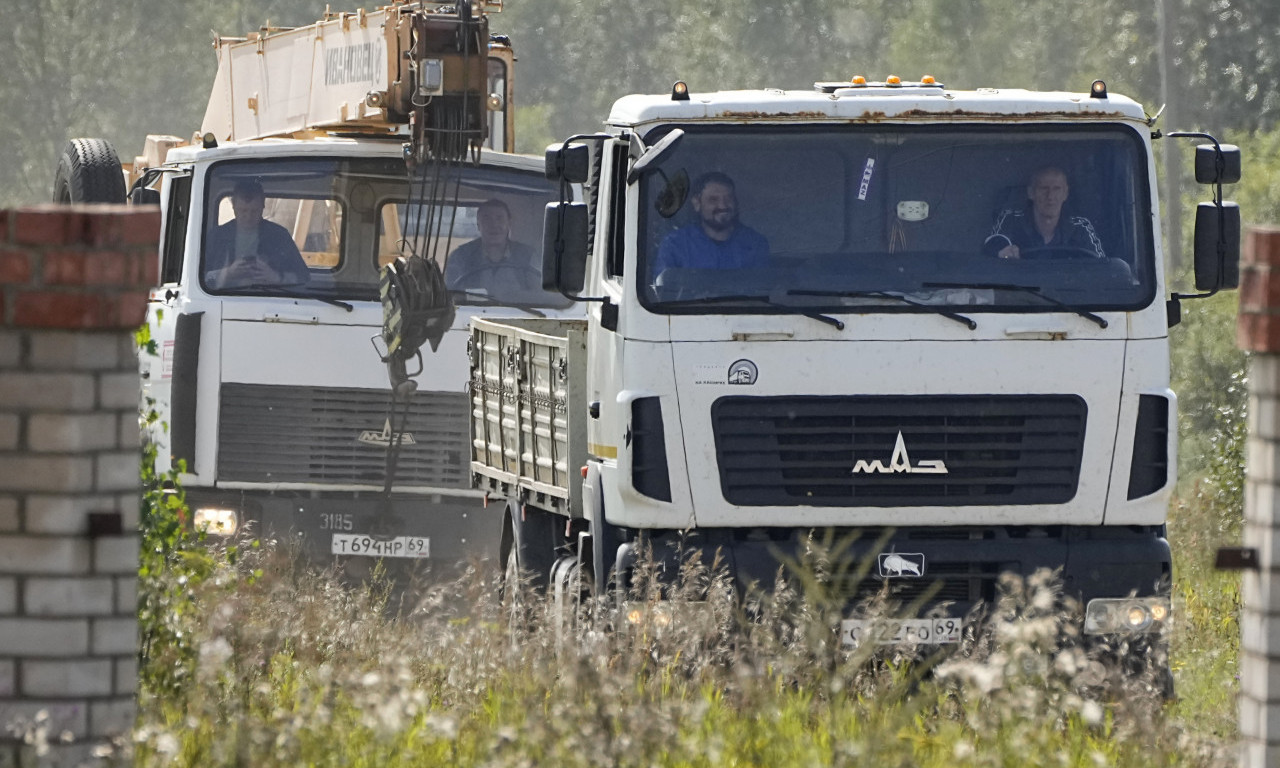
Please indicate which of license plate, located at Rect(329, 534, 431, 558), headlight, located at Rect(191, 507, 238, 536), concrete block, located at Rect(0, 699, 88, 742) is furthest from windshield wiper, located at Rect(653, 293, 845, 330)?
headlight, located at Rect(191, 507, 238, 536)

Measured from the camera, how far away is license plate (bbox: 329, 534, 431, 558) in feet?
40.4

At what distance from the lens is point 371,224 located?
12664 millimetres

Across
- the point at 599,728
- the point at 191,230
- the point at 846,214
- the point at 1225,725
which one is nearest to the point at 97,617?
the point at 599,728

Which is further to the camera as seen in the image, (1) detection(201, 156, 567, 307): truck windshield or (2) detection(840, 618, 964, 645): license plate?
(1) detection(201, 156, 567, 307): truck windshield

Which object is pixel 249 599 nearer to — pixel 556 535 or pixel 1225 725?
pixel 556 535

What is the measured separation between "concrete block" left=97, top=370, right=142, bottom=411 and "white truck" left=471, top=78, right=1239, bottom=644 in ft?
9.26

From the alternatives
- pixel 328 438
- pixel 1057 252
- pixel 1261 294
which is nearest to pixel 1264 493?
pixel 1261 294

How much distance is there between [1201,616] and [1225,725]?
3218mm

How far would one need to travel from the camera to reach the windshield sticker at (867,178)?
857 centimetres

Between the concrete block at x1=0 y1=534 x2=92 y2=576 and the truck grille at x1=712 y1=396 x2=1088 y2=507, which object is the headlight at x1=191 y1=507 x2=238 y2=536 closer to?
the truck grille at x1=712 y1=396 x2=1088 y2=507

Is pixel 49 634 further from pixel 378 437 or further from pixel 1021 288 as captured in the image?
pixel 378 437

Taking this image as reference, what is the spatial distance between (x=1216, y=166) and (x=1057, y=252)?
0.74 meters

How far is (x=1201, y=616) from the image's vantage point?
37.0ft

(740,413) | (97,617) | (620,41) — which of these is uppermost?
(620,41)
